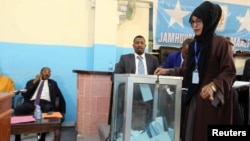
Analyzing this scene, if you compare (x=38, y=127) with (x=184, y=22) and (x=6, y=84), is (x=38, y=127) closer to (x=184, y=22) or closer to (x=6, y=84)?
(x=6, y=84)

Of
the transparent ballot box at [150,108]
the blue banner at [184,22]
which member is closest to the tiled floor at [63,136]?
the blue banner at [184,22]

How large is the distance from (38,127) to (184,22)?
324 cm

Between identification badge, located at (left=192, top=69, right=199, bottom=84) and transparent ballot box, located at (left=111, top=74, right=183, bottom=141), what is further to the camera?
identification badge, located at (left=192, top=69, right=199, bottom=84)

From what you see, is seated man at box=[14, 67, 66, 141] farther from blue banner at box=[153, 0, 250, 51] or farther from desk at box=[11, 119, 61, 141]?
blue banner at box=[153, 0, 250, 51]

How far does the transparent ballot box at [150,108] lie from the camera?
138 cm

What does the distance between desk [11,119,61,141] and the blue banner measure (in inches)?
101

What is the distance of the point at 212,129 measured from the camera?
132cm

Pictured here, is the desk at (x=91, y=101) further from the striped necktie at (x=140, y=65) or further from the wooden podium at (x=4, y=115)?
the wooden podium at (x=4, y=115)

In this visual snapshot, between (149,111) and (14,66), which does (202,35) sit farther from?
(14,66)

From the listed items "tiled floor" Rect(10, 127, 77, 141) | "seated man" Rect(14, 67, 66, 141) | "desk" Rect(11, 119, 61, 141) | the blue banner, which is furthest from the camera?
the blue banner

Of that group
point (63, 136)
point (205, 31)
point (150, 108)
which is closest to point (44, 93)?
point (63, 136)

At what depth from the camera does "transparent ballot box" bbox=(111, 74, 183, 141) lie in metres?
1.38

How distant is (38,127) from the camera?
7.69 ft

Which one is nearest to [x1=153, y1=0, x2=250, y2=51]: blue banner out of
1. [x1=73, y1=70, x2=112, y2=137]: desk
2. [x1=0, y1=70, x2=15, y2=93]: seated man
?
[x1=73, y1=70, x2=112, y2=137]: desk
